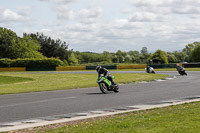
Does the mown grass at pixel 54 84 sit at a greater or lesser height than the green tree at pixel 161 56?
lesser

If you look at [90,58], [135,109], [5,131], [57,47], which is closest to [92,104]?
[135,109]

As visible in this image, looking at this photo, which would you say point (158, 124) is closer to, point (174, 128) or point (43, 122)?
point (174, 128)

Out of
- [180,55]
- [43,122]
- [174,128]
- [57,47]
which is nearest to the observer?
[174,128]

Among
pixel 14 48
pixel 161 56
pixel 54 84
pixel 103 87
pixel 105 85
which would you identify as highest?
pixel 14 48

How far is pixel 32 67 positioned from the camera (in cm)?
6512

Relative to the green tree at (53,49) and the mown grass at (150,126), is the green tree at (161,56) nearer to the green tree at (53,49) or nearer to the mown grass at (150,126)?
the green tree at (53,49)

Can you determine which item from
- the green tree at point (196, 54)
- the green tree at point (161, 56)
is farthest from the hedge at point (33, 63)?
the green tree at point (161, 56)

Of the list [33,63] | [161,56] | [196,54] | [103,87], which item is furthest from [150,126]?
[161,56]

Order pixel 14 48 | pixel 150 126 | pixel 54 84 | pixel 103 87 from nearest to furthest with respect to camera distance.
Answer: pixel 150 126
pixel 103 87
pixel 54 84
pixel 14 48

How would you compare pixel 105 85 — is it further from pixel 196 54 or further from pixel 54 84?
pixel 196 54

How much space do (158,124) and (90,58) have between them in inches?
5906

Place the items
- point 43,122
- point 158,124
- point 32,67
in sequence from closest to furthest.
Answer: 1. point 158,124
2. point 43,122
3. point 32,67

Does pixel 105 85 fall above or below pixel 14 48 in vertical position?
below

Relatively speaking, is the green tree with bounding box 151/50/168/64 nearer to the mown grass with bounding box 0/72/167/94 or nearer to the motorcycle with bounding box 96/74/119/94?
the mown grass with bounding box 0/72/167/94
